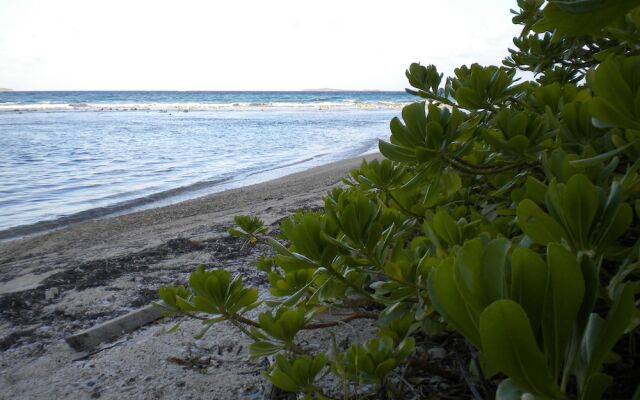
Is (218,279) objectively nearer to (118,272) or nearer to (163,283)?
(163,283)

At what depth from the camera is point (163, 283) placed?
104 inches

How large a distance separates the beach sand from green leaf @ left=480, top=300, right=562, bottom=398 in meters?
1.01

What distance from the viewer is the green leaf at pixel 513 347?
317 millimetres

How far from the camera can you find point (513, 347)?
334 millimetres

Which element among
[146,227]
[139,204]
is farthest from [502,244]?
[139,204]

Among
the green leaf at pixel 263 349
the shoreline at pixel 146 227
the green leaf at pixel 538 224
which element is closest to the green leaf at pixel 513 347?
the green leaf at pixel 538 224

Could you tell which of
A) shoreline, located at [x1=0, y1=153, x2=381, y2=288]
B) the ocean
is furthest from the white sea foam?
shoreline, located at [x1=0, y1=153, x2=381, y2=288]

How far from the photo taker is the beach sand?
152 centimetres

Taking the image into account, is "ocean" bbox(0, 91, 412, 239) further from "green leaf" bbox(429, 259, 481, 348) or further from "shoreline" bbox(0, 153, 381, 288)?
"green leaf" bbox(429, 259, 481, 348)

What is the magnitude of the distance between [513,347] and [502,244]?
0.07 m

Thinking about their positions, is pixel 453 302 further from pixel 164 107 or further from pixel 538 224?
pixel 164 107

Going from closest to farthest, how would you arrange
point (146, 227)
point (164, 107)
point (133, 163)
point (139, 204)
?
point (146, 227)
point (139, 204)
point (133, 163)
point (164, 107)

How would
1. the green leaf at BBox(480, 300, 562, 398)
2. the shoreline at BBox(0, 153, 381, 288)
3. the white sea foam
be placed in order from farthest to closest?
the white sea foam → the shoreline at BBox(0, 153, 381, 288) → the green leaf at BBox(480, 300, 562, 398)

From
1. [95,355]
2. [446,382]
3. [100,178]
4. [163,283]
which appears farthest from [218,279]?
[100,178]
